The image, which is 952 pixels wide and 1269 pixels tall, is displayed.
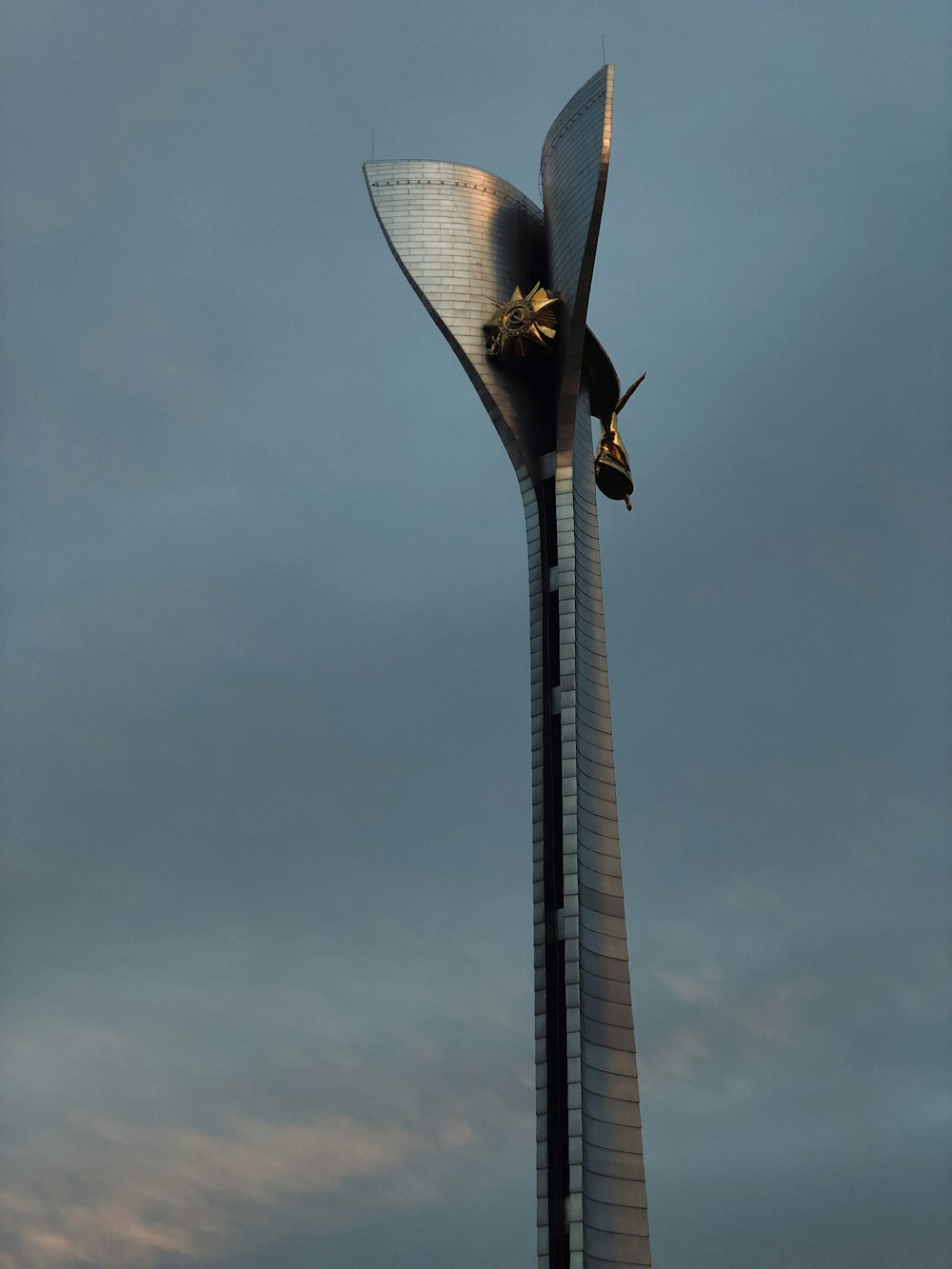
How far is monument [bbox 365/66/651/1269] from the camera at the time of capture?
4481 cm

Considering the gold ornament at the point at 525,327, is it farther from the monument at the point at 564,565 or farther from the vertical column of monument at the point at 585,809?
the vertical column of monument at the point at 585,809

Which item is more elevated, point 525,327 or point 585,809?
point 525,327

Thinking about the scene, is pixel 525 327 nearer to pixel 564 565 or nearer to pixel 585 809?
pixel 564 565

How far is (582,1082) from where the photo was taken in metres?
44.8

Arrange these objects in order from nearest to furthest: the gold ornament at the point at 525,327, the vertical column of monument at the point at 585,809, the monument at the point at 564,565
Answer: the vertical column of monument at the point at 585,809
the monument at the point at 564,565
the gold ornament at the point at 525,327

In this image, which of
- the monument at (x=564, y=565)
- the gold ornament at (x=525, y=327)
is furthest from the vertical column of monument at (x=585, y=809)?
the gold ornament at (x=525, y=327)

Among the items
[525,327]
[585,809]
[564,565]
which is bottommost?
[585,809]

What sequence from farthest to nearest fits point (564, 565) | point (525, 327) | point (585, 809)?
1. point (525, 327)
2. point (564, 565)
3. point (585, 809)

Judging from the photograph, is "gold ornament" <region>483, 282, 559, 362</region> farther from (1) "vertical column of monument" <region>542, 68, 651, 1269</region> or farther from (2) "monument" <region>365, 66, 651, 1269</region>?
(1) "vertical column of monument" <region>542, 68, 651, 1269</region>

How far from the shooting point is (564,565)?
5209 centimetres

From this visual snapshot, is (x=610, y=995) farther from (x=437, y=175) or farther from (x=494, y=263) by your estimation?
(x=437, y=175)

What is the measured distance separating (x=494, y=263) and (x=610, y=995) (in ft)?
83.8

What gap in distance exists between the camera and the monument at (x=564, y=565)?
44812 mm

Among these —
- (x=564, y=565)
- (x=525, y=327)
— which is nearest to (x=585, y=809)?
(x=564, y=565)
